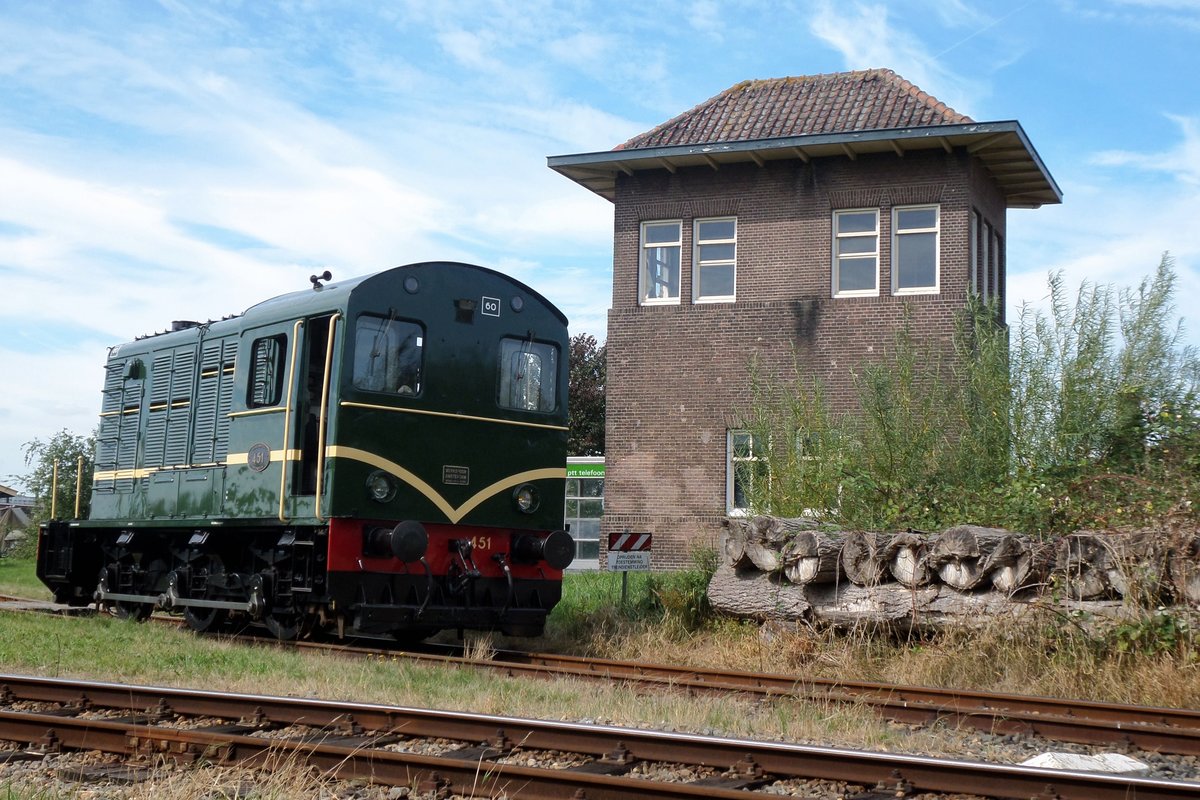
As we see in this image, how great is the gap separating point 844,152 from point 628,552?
11.1 metres

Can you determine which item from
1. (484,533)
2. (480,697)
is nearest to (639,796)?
(480,697)

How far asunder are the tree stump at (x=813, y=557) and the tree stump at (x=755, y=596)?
17cm

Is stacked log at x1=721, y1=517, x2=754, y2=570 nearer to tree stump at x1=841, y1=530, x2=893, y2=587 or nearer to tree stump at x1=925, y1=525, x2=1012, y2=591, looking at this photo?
tree stump at x1=841, y1=530, x2=893, y2=587

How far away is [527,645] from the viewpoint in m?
12.9

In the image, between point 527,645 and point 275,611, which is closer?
point 275,611

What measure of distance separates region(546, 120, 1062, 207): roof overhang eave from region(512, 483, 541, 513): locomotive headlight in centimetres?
1115

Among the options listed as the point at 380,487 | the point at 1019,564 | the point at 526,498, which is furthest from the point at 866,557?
the point at 380,487

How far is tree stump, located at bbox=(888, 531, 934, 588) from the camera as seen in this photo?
10.7 m

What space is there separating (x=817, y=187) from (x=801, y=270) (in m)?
1.53

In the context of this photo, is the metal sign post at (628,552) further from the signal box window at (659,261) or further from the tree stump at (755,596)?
the signal box window at (659,261)

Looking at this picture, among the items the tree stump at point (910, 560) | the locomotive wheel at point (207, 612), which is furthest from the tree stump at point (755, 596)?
the locomotive wheel at point (207, 612)

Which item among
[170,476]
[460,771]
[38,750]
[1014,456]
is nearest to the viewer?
[460,771]

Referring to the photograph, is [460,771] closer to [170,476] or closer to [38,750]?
[38,750]

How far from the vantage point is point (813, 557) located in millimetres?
11242
